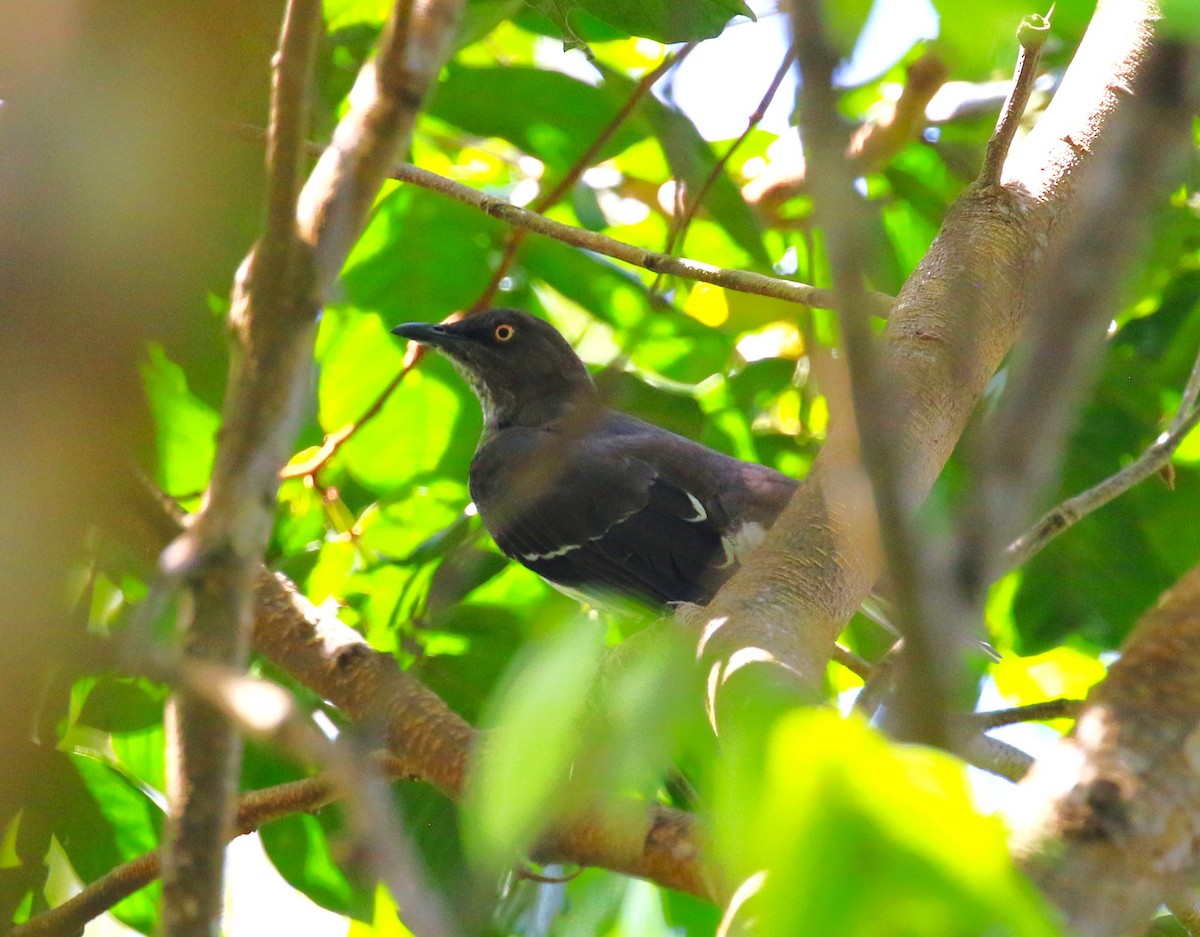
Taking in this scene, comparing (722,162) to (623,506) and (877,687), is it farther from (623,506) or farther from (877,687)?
(623,506)

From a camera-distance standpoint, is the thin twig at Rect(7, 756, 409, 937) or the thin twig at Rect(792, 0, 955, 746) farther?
the thin twig at Rect(7, 756, 409, 937)

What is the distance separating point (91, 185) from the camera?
132 cm

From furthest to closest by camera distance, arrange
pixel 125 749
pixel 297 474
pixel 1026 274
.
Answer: pixel 297 474 < pixel 125 749 < pixel 1026 274

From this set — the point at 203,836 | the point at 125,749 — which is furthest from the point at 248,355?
the point at 125,749

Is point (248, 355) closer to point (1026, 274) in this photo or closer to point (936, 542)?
point (936, 542)

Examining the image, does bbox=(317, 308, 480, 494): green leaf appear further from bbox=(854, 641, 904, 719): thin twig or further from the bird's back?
bbox=(854, 641, 904, 719): thin twig

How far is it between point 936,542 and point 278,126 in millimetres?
828

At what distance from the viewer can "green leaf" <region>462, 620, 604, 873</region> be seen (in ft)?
3.94

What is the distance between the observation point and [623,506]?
637cm

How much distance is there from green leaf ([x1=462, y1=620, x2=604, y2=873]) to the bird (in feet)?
13.7

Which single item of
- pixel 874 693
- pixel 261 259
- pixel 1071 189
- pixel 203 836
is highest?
pixel 1071 189

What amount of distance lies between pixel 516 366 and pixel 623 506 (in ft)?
4.30

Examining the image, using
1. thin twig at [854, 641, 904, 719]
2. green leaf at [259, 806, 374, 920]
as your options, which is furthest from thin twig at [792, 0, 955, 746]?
green leaf at [259, 806, 374, 920]

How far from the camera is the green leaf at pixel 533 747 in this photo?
120 centimetres
